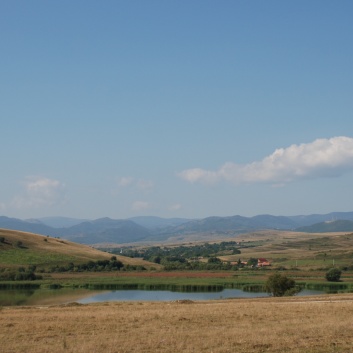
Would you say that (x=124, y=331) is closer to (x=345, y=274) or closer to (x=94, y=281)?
(x=94, y=281)

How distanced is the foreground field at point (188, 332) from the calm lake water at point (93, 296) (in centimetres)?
4224

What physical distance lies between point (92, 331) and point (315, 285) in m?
79.1

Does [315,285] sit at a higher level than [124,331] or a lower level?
lower

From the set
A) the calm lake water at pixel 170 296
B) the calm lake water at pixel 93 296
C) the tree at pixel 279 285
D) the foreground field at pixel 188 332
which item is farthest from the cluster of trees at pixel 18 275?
the foreground field at pixel 188 332

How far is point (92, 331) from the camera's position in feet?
92.3

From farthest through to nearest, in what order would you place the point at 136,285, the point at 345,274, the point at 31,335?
the point at 345,274, the point at 136,285, the point at 31,335

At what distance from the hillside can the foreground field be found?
10938cm

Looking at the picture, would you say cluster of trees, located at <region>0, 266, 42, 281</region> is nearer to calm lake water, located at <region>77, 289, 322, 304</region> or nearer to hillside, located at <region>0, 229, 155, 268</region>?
hillside, located at <region>0, 229, 155, 268</region>

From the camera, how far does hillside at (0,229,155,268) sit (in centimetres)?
14488

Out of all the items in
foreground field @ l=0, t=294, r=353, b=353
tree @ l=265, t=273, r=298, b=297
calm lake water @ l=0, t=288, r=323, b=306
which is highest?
foreground field @ l=0, t=294, r=353, b=353

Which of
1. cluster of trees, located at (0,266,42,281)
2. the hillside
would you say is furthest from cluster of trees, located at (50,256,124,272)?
cluster of trees, located at (0,266,42,281)

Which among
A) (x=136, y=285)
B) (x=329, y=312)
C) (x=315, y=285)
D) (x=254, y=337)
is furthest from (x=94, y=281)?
(x=254, y=337)

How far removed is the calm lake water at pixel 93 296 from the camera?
78250 mm

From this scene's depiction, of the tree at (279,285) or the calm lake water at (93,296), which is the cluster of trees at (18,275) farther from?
the tree at (279,285)
